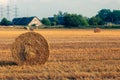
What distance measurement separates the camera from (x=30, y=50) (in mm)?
17344

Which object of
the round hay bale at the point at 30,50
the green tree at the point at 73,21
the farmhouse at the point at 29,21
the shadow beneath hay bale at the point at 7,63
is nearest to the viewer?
the round hay bale at the point at 30,50

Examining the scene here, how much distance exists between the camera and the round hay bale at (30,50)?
16938 millimetres

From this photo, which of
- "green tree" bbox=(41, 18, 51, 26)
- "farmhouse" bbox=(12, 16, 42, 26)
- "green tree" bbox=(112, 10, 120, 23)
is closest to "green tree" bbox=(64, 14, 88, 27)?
"green tree" bbox=(41, 18, 51, 26)

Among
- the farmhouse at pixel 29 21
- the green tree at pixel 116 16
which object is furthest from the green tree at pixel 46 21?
the green tree at pixel 116 16

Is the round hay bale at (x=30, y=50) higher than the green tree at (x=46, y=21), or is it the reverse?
the round hay bale at (x=30, y=50)

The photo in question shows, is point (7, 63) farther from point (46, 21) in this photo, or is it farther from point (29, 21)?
point (29, 21)

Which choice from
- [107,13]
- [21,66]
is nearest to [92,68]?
[21,66]

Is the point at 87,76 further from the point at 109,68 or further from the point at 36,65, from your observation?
the point at 36,65

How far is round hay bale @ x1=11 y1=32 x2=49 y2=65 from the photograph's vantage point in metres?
16.9

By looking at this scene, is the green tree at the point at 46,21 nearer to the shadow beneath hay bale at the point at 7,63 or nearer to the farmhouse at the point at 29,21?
the farmhouse at the point at 29,21

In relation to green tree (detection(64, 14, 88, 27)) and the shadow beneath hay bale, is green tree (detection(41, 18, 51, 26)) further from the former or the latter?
the shadow beneath hay bale

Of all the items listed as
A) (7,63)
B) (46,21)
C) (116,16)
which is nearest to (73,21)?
(46,21)

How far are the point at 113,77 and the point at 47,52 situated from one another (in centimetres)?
463

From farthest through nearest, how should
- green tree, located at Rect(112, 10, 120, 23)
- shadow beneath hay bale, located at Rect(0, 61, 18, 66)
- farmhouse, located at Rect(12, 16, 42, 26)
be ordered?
green tree, located at Rect(112, 10, 120, 23), farmhouse, located at Rect(12, 16, 42, 26), shadow beneath hay bale, located at Rect(0, 61, 18, 66)
